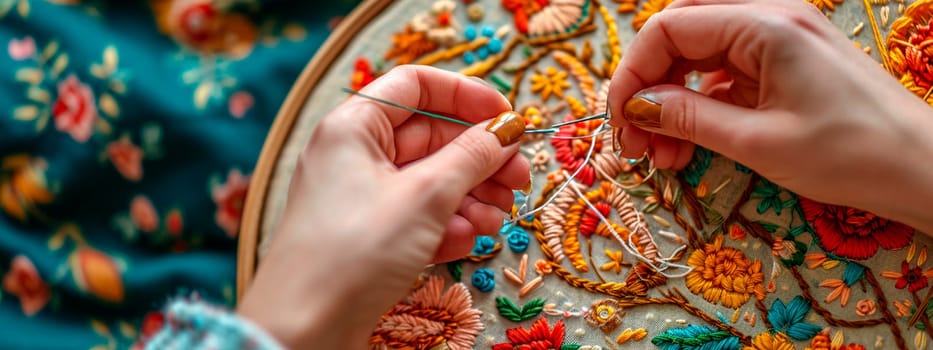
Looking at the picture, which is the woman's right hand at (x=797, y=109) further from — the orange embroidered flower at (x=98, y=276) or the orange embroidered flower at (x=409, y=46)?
the orange embroidered flower at (x=98, y=276)

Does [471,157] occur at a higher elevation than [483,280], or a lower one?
higher

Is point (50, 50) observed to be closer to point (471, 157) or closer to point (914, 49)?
point (471, 157)

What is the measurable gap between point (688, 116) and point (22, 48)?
1.03 meters

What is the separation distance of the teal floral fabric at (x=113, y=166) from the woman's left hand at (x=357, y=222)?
456 millimetres

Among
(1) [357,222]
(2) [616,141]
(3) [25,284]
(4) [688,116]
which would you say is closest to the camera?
(1) [357,222]

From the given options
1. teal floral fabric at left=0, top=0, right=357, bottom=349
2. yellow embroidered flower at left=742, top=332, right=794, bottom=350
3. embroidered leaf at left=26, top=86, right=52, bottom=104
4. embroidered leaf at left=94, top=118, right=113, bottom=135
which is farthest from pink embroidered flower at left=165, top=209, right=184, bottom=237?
yellow embroidered flower at left=742, top=332, right=794, bottom=350

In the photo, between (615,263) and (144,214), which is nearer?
(615,263)

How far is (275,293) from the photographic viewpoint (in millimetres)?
625

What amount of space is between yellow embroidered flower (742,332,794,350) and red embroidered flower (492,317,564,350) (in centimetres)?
21

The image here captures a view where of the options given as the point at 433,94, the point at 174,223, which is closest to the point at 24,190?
the point at 174,223

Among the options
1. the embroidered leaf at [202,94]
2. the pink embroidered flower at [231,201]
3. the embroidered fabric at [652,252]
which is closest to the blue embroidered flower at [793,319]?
the embroidered fabric at [652,252]

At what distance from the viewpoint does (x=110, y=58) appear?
112 cm

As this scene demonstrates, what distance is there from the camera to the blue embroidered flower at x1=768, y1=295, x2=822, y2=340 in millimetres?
771

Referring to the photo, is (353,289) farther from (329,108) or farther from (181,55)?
(181,55)
